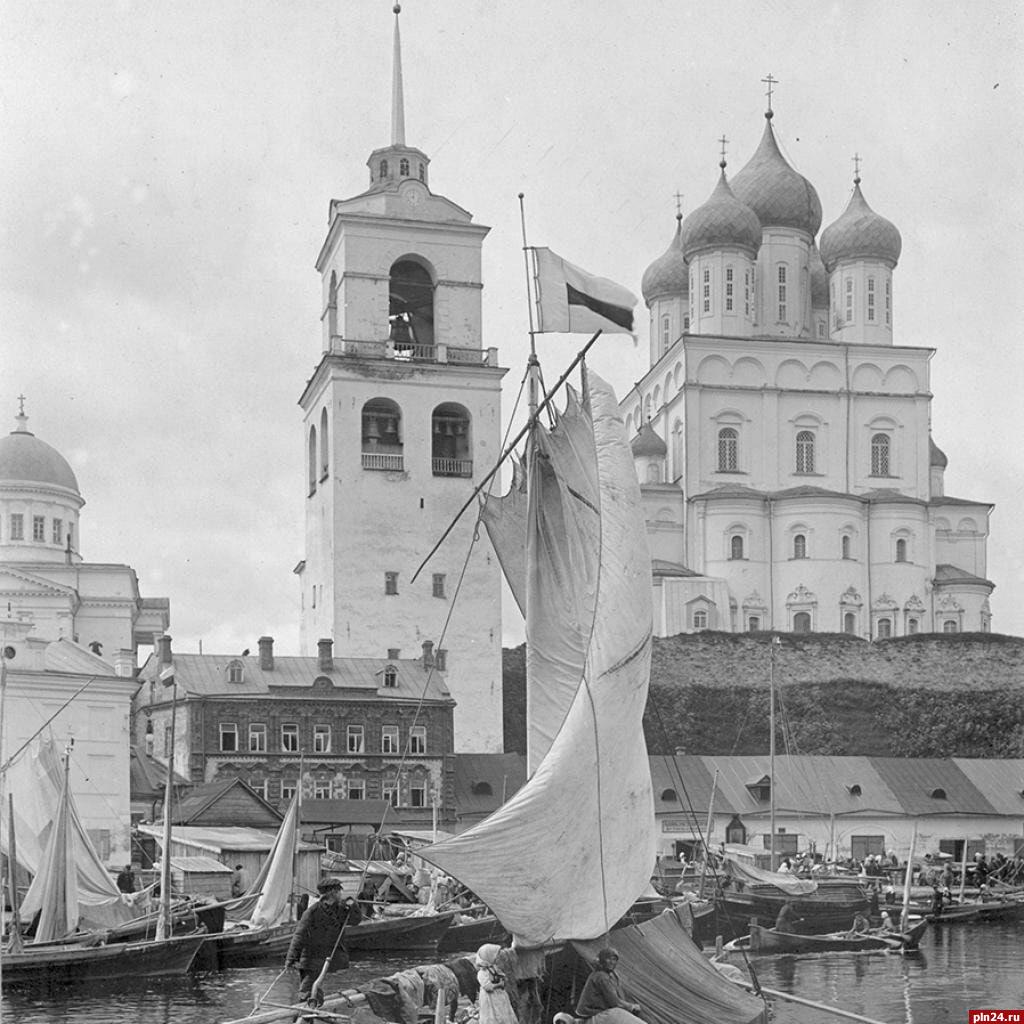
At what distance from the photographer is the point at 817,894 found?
4134cm

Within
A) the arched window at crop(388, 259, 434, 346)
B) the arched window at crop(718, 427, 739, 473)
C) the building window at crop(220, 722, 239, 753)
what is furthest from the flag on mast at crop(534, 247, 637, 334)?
the arched window at crop(718, 427, 739, 473)

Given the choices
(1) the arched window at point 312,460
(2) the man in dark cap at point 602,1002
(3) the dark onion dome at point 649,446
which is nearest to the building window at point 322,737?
(1) the arched window at point 312,460

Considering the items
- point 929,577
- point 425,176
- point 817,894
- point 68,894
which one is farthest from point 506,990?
point 929,577

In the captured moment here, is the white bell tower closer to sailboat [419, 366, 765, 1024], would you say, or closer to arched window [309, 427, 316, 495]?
arched window [309, 427, 316, 495]

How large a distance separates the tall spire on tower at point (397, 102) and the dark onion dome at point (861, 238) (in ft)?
80.5

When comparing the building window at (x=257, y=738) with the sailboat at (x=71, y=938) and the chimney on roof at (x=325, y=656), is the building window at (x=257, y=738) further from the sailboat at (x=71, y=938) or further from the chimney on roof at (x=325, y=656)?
the sailboat at (x=71, y=938)

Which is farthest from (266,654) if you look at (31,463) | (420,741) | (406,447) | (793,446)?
(793,446)

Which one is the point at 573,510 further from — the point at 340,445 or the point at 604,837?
the point at 340,445

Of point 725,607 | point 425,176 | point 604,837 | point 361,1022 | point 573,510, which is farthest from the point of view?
point 725,607

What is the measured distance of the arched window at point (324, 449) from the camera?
222ft

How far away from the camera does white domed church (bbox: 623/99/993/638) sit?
7594 cm

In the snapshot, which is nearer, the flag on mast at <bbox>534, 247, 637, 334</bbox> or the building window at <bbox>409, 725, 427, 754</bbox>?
the flag on mast at <bbox>534, 247, 637, 334</bbox>

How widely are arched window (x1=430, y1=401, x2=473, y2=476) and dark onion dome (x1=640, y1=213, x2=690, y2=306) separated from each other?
26399 millimetres

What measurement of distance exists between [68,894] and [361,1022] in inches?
610
